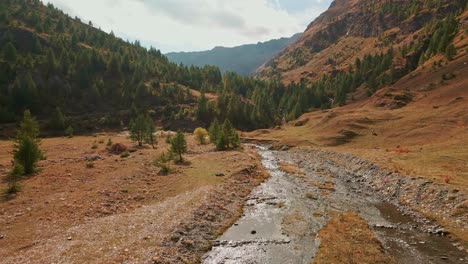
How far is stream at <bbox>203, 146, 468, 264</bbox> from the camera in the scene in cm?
2770

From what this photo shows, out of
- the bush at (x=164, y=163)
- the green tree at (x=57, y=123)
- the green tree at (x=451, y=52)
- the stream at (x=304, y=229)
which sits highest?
the green tree at (x=451, y=52)

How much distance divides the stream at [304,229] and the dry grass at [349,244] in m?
0.89

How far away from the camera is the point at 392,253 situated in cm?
2800

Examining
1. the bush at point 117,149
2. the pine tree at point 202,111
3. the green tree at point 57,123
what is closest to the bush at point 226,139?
the bush at point 117,149

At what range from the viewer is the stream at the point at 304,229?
27.7 meters

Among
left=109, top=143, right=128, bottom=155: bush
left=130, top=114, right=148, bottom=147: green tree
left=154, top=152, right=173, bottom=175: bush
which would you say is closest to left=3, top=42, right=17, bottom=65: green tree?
left=130, top=114, right=148, bottom=147: green tree

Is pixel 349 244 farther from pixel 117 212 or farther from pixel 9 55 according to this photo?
pixel 9 55

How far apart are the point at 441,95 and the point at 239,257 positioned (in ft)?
417

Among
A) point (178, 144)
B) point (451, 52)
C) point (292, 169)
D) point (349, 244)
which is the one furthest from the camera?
point (451, 52)

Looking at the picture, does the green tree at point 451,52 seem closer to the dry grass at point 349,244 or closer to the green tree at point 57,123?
the dry grass at point 349,244

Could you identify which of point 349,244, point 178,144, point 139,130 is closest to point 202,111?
point 139,130

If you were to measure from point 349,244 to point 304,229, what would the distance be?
5.63m

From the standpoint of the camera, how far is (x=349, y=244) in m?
29.2

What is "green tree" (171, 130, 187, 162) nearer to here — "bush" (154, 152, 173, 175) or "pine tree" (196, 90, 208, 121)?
"bush" (154, 152, 173, 175)
